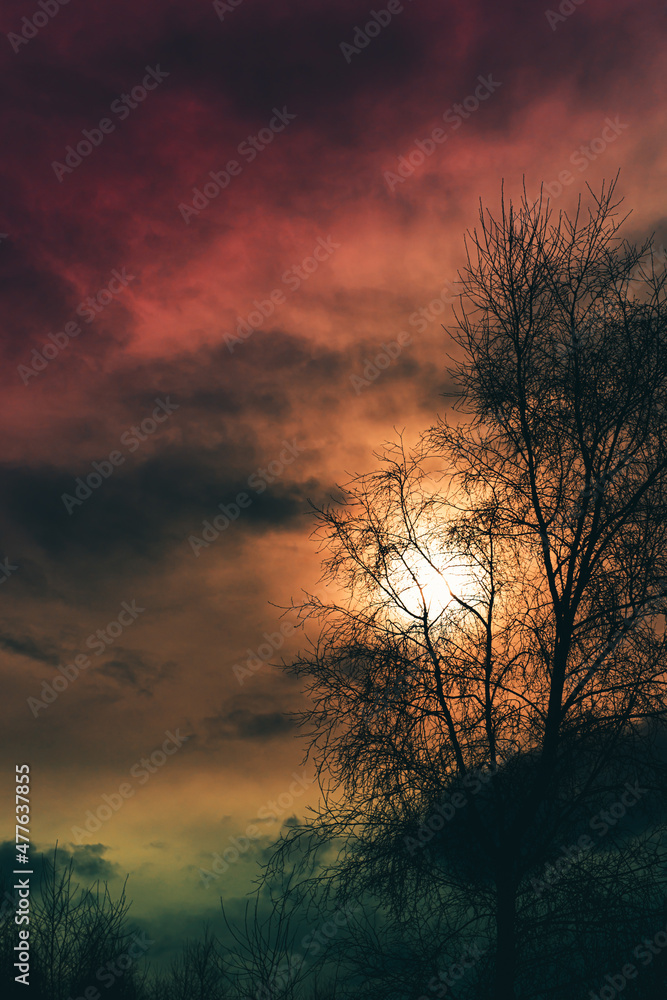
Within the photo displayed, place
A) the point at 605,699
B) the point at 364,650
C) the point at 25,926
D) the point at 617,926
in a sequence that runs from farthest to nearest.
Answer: the point at 25,926 → the point at 364,650 → the point at 605,699 → the point at 617,926

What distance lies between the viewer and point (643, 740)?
28.3ft

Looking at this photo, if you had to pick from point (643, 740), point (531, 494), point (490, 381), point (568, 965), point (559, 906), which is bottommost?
point (568, 965)

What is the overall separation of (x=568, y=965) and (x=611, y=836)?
1591 mm

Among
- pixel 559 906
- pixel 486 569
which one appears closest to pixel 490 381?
pixel 486 569

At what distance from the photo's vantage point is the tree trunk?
8234 mm

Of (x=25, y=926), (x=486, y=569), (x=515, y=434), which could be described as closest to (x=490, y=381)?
(x=515, y=434)

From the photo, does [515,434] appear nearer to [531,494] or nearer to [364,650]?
[531,494]

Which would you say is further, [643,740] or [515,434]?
[515,434]

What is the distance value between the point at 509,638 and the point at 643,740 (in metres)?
1.99

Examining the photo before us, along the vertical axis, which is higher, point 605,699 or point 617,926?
point 605,699

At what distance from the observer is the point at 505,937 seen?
Answer: 8453 millimetres

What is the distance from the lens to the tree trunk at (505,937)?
823 centimetres

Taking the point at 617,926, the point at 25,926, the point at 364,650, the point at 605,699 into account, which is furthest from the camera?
the point at 25,926

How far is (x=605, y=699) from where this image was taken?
8938 mm
